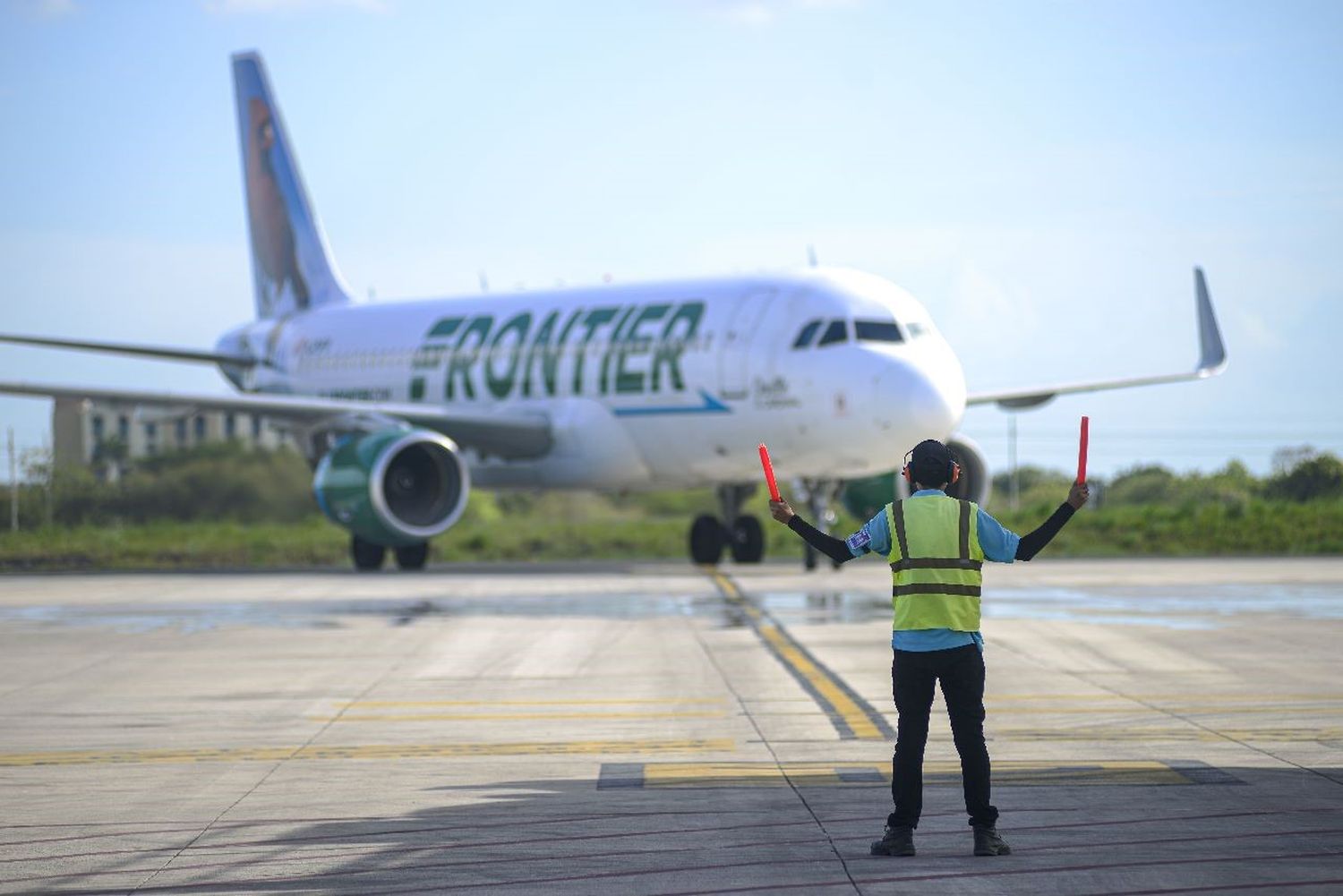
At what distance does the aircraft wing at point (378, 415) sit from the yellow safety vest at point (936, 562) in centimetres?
2164

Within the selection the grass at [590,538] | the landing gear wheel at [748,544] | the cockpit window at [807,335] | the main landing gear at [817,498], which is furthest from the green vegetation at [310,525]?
the cockpit window at [807,335]

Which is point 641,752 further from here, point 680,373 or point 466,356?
point 466,356

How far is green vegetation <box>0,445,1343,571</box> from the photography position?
35375 millimetres

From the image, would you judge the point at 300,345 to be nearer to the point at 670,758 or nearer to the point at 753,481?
the point at 753,481

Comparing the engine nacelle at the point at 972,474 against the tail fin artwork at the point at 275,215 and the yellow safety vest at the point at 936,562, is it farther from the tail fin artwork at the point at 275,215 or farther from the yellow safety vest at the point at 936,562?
the yellow safety vest at the point at 936,562

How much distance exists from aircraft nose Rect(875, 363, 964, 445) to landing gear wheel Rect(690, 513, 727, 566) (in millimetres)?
5606

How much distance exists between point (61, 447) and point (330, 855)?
1123 inches

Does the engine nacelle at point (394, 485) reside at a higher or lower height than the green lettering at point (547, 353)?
lower

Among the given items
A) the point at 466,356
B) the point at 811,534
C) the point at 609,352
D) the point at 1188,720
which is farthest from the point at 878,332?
the point at 811,534

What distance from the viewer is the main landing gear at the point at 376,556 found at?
30.1 m

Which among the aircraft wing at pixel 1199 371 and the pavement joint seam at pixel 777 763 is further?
the aircraft wing at pixel 1199 371

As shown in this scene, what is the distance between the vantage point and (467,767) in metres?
10.0

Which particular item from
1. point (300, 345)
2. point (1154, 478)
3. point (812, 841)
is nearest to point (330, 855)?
point (812, 841)

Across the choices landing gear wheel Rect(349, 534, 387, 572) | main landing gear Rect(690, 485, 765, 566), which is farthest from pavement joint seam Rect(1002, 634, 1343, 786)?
landing gear wheel Rect(349, 534, 387, 572)
